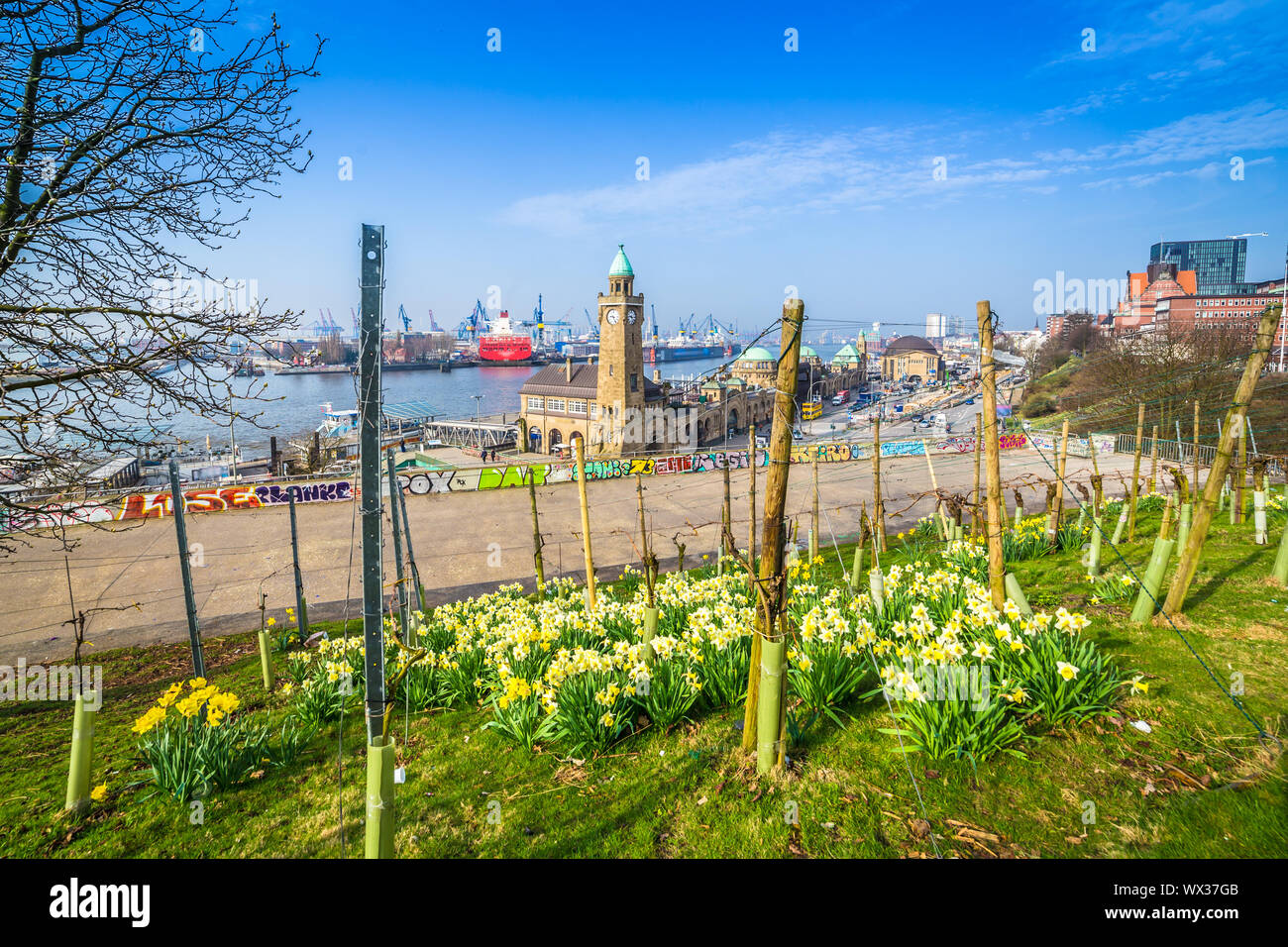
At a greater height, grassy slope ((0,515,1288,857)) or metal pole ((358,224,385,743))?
metal pole ((358,224,385,743))

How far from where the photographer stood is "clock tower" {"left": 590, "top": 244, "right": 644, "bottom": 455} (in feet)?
173

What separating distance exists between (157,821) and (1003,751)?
6429 mm

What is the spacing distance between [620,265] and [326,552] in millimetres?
40216

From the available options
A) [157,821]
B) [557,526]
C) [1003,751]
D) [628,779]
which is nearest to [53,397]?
[157,821]

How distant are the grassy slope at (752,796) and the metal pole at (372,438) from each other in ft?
6.17

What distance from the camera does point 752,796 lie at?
4426 millimetres

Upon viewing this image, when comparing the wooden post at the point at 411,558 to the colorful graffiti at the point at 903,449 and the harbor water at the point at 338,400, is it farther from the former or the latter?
the harbor water at the point at 338,400

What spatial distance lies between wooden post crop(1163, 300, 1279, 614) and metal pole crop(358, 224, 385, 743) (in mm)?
7427

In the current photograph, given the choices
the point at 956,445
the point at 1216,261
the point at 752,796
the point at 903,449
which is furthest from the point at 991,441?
the point at 1216,261

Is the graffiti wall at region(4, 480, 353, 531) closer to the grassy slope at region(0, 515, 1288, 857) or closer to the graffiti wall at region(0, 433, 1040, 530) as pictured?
the graffiti wall at region(0, 433, 1040, 530)

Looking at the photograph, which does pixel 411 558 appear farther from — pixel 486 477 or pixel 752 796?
pixel 486 477

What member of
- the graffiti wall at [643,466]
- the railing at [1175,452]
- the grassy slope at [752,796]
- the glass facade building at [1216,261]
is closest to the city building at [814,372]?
the graffiti wall at [643,466]

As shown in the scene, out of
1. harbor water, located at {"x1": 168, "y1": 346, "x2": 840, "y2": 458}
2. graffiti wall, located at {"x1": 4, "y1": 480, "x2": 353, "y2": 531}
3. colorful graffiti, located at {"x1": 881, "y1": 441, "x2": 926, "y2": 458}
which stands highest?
harbor water, located at {"x1": 168, "y1": 346, "x2": 840, "y2": 458}

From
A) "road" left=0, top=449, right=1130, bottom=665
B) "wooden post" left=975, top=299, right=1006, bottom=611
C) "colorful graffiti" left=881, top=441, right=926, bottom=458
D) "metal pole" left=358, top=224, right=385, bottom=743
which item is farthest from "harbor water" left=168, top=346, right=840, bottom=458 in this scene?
"metal pole" left=358, top=224, right=385, bottom=743
